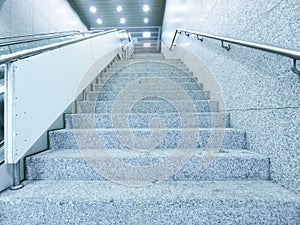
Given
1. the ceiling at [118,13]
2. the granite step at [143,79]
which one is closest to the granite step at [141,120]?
the granite step at [143,79]

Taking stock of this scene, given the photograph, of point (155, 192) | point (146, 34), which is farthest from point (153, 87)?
point (146, 34)

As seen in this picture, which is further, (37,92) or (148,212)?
(37,92)

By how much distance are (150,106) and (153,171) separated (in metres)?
0.93

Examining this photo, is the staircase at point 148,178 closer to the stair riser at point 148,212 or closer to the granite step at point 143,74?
the stair riser at point 148,212

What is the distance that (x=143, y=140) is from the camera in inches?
60.2

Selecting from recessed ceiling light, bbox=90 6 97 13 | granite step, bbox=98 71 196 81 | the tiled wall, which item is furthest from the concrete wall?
recessed ceiling light, bbox=90 6 97 13

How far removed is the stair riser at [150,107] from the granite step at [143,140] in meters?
0.52

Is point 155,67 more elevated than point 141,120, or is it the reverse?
point 155,67

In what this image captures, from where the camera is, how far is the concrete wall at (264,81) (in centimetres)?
104

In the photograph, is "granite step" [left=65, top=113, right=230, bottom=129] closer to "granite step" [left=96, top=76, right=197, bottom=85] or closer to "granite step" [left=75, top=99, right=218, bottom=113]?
"granite step" [left=75, top=99, right=218, bottom=113]

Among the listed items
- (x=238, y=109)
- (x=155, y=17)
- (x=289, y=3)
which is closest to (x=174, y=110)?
(x=238, y=109)

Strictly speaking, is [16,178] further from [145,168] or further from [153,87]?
[153,87]

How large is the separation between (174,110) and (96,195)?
1227 mm

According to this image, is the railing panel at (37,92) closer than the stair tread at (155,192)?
No
